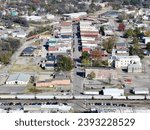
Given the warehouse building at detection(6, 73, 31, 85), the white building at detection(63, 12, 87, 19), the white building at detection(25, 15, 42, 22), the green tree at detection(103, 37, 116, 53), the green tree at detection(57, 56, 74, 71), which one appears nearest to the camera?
the warehouse building at detection(6, 73, 31, 85)

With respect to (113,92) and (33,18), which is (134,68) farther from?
(33,18)

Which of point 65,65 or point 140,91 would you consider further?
point 65,65

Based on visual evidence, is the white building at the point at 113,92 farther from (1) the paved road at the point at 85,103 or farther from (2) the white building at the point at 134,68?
→ (2) the white building at the point at 134,68

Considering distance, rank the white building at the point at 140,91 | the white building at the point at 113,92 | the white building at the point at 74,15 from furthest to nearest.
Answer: the white building at the point at 74,15, the white building at the point at 140,91, the white building at the point at 113,92

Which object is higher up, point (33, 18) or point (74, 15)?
point (74, 15)

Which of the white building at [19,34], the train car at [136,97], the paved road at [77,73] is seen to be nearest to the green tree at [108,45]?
the paved road at [77,73]

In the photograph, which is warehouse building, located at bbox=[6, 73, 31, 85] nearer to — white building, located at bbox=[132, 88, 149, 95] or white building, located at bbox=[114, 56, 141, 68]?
white building, located at bbox=[132, 88, 149, 95]

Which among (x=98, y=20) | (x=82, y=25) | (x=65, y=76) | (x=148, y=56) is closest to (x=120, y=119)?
(x=65, y=76)

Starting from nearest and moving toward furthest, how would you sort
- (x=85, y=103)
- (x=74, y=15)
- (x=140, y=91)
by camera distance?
(x=85, y=103), (x=140, y=91), (x=74, y=15)

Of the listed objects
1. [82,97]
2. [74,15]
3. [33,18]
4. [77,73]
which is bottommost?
[82,97]

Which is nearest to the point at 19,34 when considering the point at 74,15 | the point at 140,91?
the point at 74,15

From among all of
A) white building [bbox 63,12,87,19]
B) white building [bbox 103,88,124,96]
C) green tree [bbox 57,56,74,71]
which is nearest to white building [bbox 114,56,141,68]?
green tree [bbox 57,56,74,71]
